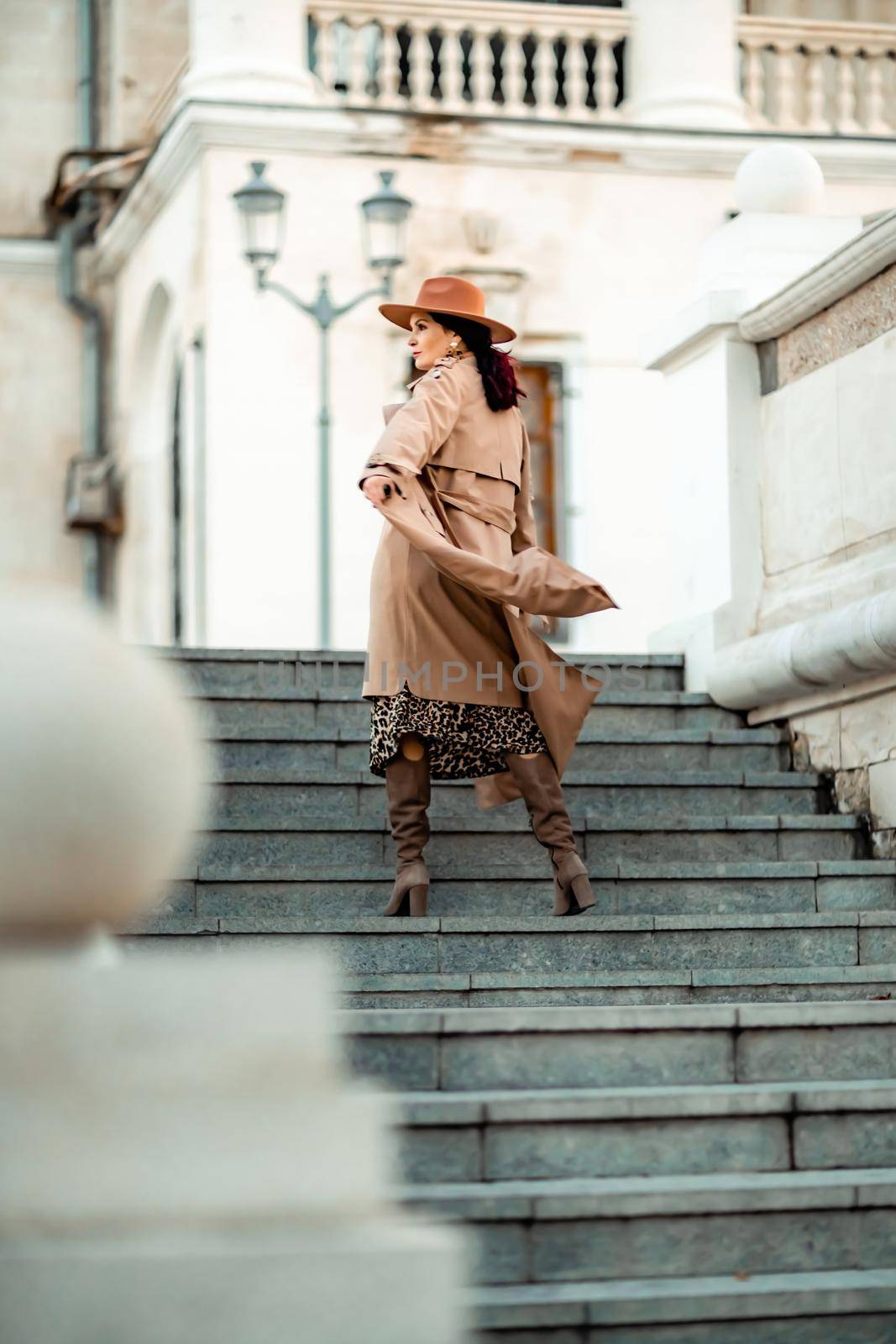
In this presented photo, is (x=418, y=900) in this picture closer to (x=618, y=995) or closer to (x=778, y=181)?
(x=618, y=995)

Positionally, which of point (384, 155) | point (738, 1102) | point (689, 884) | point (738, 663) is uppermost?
point (384, 155)

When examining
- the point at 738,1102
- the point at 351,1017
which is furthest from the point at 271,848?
the point at 738,1102

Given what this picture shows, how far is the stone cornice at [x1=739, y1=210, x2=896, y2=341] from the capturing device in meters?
8.58

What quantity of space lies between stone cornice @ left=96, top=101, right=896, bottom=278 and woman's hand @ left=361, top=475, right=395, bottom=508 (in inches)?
405

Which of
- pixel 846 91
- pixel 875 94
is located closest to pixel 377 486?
pixel 846 91

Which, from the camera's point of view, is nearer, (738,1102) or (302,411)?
(738,1102)

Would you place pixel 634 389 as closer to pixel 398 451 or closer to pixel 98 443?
pixel 98 443

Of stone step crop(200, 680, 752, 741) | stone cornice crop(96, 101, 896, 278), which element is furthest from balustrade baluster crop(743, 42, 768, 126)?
stone step crop(200, 680, 752, 741)

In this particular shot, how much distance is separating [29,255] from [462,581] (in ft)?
49.6

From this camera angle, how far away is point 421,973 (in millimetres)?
6566

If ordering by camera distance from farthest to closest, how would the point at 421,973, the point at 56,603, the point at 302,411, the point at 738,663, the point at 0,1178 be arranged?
1. the point at 302,411
2. the point at 738,663
3. the point at 421,973
4. the point at 56,603
5. the point at 0,1178

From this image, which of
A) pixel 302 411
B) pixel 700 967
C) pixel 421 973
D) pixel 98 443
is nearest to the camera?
pixel 421 973

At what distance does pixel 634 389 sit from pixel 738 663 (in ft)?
28.7

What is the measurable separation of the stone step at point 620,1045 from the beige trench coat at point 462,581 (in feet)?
5.71
